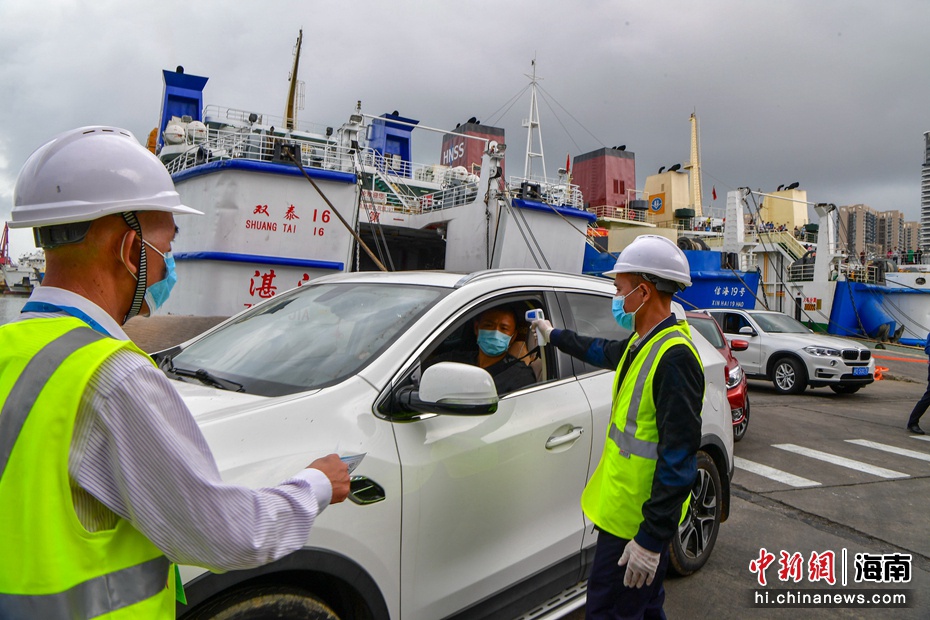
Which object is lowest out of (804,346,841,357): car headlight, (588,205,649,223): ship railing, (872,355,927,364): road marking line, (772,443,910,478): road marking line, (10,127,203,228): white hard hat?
(872,355,927,364): road marking line

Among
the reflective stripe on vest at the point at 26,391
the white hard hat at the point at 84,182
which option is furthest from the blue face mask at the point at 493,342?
the reflective stripe on vest at the point at 26,391

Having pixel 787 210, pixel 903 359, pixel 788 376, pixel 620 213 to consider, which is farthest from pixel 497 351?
pixel 787 210

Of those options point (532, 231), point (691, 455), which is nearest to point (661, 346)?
point (691, 455)

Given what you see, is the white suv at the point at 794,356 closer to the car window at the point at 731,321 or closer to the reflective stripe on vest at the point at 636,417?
the car window at the point at 731,321

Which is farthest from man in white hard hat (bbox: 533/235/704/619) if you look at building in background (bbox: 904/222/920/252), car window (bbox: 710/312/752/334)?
building in background (bbox: 904/222/920/252)

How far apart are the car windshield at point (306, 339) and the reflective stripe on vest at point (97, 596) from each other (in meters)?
1.06

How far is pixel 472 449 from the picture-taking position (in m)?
2.28

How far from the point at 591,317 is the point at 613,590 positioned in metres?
1.50

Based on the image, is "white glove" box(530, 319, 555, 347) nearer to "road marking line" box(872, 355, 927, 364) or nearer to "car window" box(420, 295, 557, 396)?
"car window" box(420, 295, 557, 396)

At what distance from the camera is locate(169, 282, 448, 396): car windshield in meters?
2.27

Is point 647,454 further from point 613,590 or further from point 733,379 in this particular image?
point 733,379

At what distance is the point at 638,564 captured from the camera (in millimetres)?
2008

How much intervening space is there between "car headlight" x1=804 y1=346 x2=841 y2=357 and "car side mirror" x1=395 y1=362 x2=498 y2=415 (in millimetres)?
10986

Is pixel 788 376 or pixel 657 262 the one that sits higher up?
pixel 657 262
